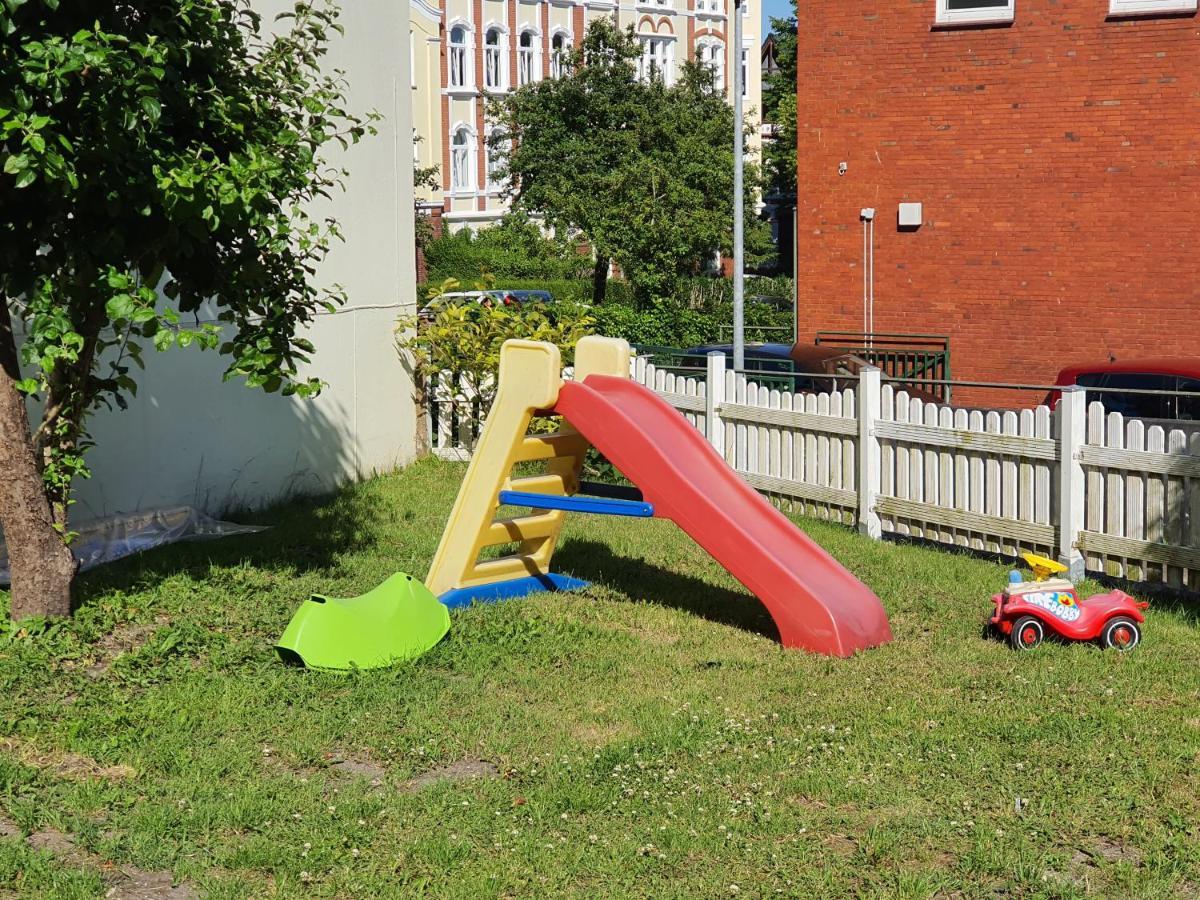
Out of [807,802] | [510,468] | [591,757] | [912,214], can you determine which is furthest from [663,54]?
[807,802]

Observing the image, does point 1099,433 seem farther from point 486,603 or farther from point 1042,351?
point 1042,351

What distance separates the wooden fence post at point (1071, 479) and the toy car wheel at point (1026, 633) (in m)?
1.84

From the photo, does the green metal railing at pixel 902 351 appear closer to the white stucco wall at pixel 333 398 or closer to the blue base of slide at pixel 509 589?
the white stucco wall at pixel 333 398

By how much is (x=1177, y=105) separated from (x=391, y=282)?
1101 cm

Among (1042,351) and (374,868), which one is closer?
(374,868)

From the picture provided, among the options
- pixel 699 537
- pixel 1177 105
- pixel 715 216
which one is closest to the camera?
pixel 699 537

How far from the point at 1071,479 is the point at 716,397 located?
4333 millimetres

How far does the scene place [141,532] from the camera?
10.8 metres

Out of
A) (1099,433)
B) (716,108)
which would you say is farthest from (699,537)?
(716,108)

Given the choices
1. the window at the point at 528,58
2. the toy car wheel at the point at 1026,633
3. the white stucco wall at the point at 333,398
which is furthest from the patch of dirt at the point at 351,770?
the window at the point at 528,58

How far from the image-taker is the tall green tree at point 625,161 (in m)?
38.2

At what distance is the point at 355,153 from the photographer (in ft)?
46.0

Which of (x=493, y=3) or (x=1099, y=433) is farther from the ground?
(x=493, y=3)

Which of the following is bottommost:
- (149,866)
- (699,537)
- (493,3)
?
(149,866)
